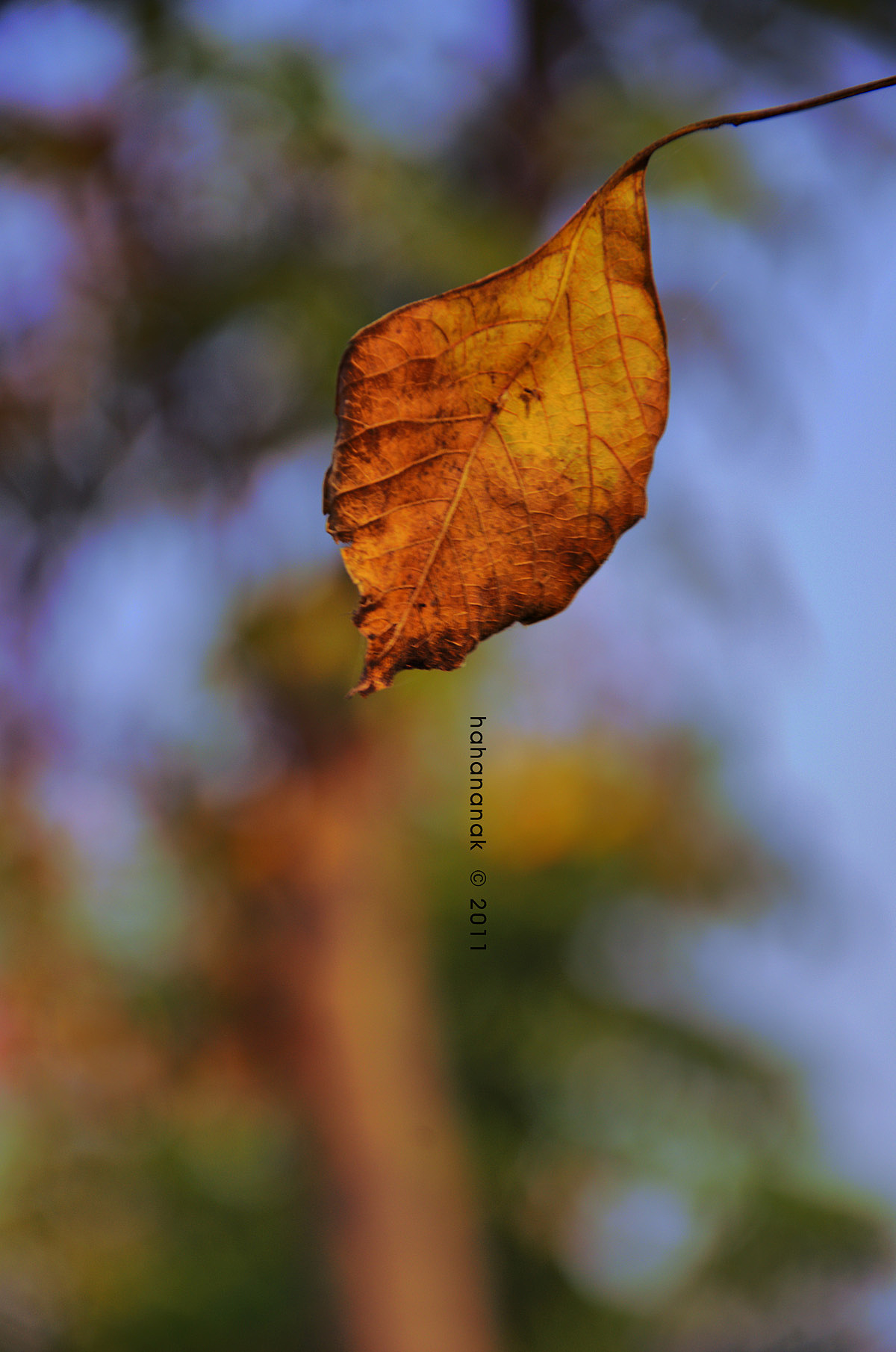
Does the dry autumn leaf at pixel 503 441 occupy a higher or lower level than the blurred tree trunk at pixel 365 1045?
higher

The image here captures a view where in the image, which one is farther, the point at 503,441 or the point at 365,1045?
the point at 365,1045

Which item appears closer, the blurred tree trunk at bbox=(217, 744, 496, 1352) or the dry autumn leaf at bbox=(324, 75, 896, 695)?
the dry autumn leaf at bbox=(324, 75, 896, 695)

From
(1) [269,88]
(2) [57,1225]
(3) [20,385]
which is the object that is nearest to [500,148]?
(1) [269,88]

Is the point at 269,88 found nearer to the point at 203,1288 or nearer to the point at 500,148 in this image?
the point at 500,148

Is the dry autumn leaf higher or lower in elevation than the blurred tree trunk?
higher

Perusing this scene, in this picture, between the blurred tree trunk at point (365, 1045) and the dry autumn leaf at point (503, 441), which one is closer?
the dry autumn leaf at point (503, 441)
